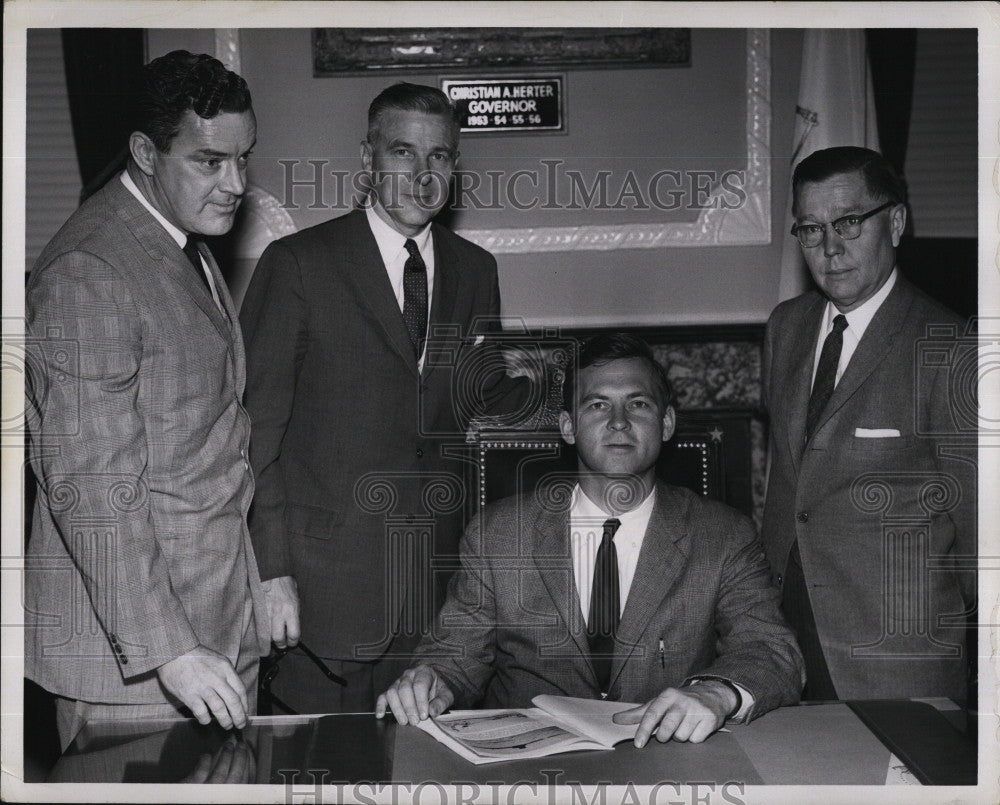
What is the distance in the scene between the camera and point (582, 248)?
336 centimetres

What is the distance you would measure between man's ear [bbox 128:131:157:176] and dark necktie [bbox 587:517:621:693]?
1220 mm

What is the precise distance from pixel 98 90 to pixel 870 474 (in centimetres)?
246

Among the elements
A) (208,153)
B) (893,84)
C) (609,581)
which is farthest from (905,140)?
(208,153)

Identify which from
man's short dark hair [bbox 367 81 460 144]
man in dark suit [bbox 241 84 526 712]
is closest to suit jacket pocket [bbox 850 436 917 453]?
man in dark suit [bbox 241 84 526 712]

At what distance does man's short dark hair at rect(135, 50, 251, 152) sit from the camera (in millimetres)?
2074

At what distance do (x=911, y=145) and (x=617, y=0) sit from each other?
148cm

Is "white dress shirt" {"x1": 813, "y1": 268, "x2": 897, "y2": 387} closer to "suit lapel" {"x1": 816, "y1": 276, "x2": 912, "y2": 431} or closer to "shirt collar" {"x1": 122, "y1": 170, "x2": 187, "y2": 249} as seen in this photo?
"suit lapel" {"x1": 816, "y1": 276, "x2": 912, "y2": 431}

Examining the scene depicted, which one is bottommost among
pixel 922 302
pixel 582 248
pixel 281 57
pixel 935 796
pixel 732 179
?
pixel 935 796

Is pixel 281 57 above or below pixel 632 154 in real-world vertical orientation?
above

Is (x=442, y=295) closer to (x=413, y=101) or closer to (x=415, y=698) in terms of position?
(x=413, y=101)

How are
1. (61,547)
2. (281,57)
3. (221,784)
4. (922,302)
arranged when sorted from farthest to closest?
1. (281,57)
2. (922,302)
3. (61,547)
4. (221,784)

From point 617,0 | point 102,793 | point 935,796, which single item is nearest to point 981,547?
point 935,796

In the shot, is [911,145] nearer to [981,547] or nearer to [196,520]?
[981,547]

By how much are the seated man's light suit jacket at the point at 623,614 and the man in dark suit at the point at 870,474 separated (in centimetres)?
30
